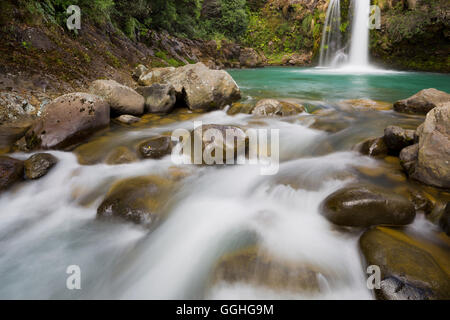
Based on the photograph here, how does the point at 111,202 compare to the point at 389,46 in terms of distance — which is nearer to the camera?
the point at 111,202

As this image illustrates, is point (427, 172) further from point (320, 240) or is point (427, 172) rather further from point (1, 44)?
point (1, 44)

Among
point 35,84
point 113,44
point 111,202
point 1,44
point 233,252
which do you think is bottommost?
point 233,252

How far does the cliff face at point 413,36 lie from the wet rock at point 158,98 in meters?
15.7

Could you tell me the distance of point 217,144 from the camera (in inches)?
151

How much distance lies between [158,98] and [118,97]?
99 centimetres

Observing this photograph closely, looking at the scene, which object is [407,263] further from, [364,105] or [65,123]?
[364,105]

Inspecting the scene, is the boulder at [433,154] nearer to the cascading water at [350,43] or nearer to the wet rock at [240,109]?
the wet rock at [240,109]

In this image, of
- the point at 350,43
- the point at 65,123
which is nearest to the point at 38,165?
the point at 65,123

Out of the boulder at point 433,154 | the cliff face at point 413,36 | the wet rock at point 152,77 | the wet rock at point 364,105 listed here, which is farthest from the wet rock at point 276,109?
the cliff face at point 413,36

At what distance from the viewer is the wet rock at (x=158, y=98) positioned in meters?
6.05

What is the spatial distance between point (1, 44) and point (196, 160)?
515 centimetres

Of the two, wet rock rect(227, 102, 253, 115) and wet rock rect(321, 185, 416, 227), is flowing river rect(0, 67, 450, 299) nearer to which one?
wet rock rect(321, 185, 416, 227)

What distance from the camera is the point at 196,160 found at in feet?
12.5

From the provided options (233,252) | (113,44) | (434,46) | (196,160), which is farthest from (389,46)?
(233,252)
